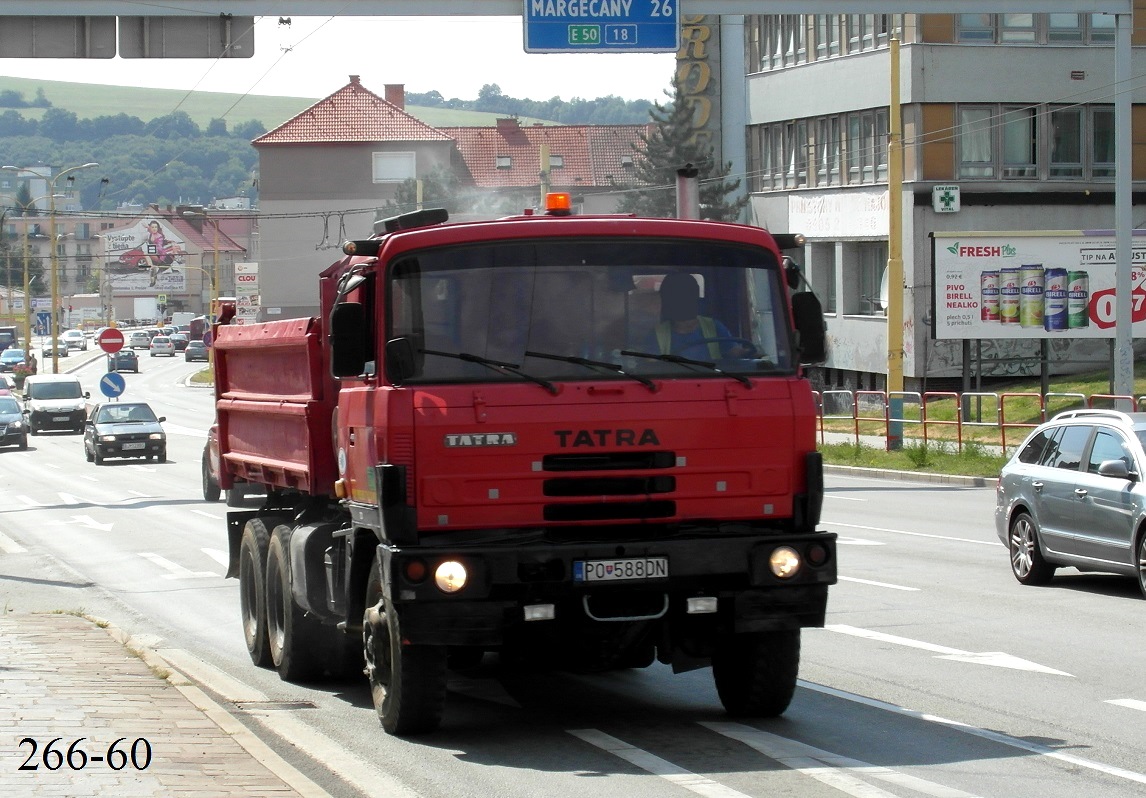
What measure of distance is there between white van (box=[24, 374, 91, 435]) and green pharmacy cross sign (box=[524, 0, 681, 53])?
41.8 meters

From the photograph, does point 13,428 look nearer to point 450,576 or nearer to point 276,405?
point 276,405

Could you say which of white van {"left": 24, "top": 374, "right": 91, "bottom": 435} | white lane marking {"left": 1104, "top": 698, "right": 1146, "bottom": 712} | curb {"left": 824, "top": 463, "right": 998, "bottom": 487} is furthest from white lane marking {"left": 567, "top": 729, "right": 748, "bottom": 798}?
white van {"left": 24, "top": 374, "right": 91, "bottom": 435}

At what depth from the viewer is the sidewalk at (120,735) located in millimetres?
6855

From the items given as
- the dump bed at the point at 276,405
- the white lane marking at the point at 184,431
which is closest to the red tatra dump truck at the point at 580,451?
the dump bed at the point at 276,405

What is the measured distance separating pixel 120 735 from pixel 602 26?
14735 mm

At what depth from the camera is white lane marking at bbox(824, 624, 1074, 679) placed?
410 inches

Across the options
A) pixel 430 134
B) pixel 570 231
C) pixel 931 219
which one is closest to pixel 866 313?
pixel 931 219

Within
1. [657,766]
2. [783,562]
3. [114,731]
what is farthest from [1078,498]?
[114,731]

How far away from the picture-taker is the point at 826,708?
9164 mm

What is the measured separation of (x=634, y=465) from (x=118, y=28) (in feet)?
47.6

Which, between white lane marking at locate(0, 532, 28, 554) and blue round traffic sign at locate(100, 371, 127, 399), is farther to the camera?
blue round traffic sign at locate(100, 371, 127, 399)

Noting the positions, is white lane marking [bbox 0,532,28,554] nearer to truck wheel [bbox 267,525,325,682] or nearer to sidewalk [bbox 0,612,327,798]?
sidewalk [bbox 0,612,327,798]

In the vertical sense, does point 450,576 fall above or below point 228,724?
above

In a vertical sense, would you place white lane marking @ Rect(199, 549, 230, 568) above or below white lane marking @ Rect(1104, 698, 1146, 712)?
below
